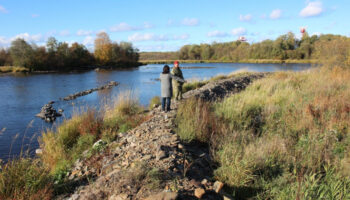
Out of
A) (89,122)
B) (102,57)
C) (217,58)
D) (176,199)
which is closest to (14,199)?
(176,199)

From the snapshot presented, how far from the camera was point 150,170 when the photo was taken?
371 cm

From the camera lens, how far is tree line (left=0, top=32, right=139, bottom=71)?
5256 centimetres

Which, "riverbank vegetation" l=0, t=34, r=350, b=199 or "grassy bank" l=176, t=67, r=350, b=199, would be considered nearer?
"grassy bank" l=176, t=67, r=350, b=199

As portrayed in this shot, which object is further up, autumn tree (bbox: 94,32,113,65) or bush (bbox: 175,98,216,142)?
autumn tree (bbox: 94,32,113,65)

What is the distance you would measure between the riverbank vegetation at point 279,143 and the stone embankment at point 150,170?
0.35m

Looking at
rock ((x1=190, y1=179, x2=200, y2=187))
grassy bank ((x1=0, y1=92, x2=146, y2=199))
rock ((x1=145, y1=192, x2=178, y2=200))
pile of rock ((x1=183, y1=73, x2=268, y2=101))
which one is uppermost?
pile of rock ((x1=183, y1=73, x2=268, y2=101))

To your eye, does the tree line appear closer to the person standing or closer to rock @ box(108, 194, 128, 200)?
the person standing

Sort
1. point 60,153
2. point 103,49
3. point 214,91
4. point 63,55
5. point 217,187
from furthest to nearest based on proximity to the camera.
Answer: point 103,49 → point 63,55 → point 214,91 → point 60,153 → point 217,187

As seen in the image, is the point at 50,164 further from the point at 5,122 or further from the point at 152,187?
the point at 5,122

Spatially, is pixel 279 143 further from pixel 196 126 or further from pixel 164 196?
pixel 164 196

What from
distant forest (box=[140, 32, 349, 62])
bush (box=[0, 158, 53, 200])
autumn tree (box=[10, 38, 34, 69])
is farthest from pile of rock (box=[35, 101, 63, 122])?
distant forest (box=[140, 32, 349, 62])

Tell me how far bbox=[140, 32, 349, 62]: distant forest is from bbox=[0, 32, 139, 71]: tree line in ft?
165

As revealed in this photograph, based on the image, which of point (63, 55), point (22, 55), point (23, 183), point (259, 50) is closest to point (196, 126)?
point (23, 183)

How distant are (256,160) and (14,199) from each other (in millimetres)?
3836
